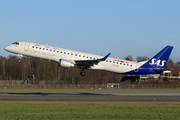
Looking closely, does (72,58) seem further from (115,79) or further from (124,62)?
(115,79)

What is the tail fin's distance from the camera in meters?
44.5

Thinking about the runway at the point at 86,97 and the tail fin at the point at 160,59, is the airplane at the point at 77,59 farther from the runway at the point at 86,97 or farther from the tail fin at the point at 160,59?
the runway at the point at 86,97

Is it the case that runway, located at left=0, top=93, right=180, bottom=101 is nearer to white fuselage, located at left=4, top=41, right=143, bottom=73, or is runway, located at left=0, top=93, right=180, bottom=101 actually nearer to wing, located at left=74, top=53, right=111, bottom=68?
wing, located at left=74, top=53, right=111, bottom=68

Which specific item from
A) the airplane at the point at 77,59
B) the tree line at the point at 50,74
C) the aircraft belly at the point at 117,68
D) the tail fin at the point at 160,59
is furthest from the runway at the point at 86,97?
the tree line at the point at 50,74

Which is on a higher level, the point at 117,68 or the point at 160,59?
the point at 160,59

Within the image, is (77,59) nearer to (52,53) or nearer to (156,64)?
(52,53)

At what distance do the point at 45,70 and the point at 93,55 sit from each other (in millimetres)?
56778

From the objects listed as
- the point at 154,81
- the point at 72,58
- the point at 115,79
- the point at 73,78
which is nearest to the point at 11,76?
the point at 73,78

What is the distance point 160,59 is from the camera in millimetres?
45156

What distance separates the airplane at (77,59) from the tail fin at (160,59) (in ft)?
1.76

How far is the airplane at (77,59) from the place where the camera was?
38.1 meters

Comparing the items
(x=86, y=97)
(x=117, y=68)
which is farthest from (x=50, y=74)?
(x=86, y=97)

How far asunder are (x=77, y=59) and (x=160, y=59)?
15.9 meters

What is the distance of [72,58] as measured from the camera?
39094 millimetres
